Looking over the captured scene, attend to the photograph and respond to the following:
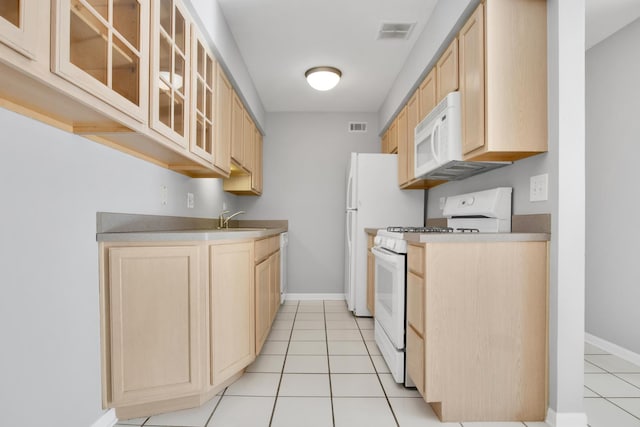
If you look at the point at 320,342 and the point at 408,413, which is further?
the point at 320,342

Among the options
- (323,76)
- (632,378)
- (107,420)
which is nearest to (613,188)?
(632,378)

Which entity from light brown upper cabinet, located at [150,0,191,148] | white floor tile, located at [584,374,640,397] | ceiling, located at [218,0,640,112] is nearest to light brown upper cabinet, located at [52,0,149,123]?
light brown upper cabinet, located at [150,0,191,148]

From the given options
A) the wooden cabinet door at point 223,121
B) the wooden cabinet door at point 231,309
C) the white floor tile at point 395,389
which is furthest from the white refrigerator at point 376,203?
the wooden cabinet door at point 231,309

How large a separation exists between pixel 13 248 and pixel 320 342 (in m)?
2.17

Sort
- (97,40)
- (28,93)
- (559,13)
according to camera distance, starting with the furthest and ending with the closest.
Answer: (559,13)
(97,40)
(28,93)

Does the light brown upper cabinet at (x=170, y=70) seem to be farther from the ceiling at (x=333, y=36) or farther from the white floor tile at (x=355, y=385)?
the white floor tile at (x=355, y=385)

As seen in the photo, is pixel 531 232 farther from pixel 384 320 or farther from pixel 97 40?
pixel 97 40

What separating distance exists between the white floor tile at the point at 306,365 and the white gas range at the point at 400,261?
0.42m

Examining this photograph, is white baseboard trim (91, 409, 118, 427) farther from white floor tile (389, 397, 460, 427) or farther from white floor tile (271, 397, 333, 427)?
white floor tile (389, 397, 460, 427)

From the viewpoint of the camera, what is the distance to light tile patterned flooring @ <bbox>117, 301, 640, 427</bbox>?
5.59 ft

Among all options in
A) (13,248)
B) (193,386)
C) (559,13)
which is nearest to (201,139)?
(13,248)

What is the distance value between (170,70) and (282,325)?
7.91 feet

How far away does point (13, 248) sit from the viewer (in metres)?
1.18

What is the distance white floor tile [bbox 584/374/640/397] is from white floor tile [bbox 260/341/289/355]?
1.95 metres
